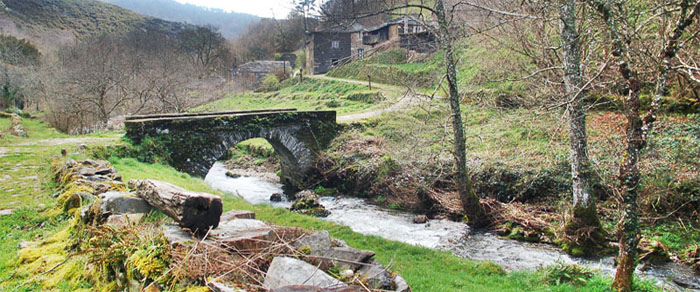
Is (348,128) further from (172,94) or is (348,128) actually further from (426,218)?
(172,94)

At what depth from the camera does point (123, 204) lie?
210 inches

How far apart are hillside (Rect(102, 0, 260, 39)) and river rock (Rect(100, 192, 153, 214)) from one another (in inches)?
5902

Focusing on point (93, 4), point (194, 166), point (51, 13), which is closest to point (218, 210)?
point (194, 166)

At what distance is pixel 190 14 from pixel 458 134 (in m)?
183

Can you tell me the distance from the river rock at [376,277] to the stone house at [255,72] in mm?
47842

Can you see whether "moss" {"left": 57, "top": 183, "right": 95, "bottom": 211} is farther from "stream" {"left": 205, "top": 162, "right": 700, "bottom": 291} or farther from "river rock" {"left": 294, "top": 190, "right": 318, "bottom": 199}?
"river rock" {"left": 294, "top": 190, "right": 318, "bottom": 199}

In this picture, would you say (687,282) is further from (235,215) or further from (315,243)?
(235,215)

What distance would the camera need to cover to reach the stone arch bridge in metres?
14.9

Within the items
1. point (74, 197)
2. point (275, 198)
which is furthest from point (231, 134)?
point (74, 197)

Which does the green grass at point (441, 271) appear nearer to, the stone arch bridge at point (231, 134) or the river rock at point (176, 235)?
the river rock at point (176, 235)

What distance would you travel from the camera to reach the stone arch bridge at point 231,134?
1495 centimetres

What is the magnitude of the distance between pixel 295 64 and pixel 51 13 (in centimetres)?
4773

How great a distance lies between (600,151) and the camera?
13016 mm

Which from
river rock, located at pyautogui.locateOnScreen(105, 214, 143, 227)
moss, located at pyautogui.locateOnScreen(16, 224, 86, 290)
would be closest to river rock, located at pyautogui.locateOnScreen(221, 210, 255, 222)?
river rock, located at pyautogui.locateOnScreen(105, 214, 143, 227)
